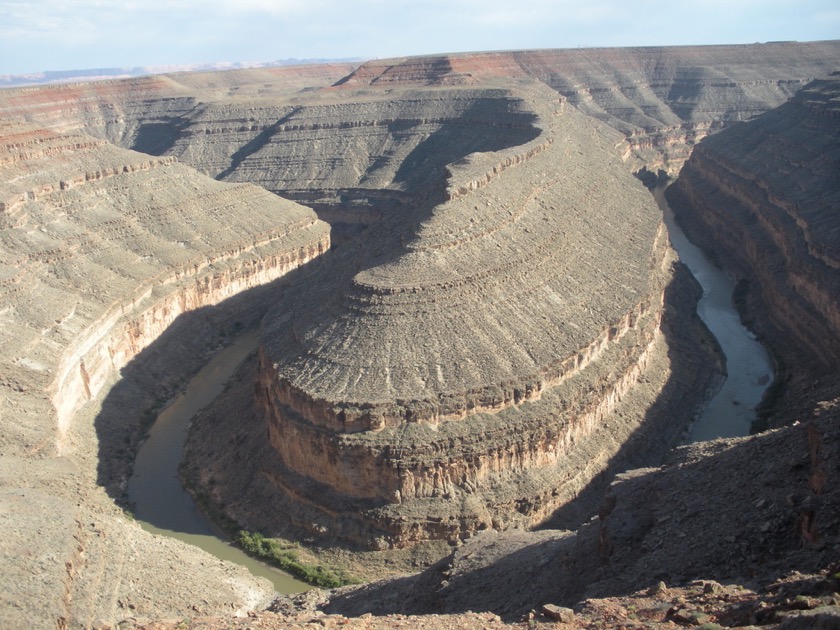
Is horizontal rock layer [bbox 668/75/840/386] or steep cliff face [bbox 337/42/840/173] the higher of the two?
steep cliff face [bbox 337/42/840/173]

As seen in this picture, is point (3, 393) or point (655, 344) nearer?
point (3, 393)

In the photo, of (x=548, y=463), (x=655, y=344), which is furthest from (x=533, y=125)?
(x=548, y=463)

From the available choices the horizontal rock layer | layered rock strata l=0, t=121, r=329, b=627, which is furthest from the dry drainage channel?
the horizontal rock layer

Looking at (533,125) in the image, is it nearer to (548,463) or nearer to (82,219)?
(82,219)

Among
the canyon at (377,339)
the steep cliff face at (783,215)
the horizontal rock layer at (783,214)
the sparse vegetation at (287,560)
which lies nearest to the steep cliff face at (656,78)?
the steep cliff face at (783,215)

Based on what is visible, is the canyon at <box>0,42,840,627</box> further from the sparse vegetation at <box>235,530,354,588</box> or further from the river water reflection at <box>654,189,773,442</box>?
the river water reflection at <box>654,189,773,442</box>
